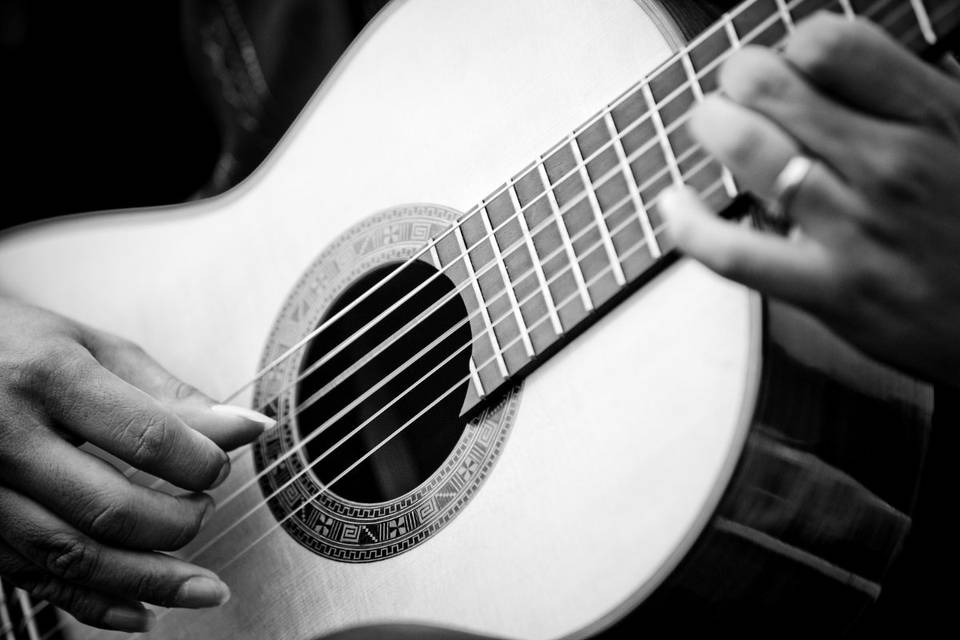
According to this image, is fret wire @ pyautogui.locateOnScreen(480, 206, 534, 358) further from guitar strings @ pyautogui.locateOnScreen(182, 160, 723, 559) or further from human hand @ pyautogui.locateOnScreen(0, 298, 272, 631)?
human hand @ pyautogui.locateOnScreen(0, 298, 272, 631)

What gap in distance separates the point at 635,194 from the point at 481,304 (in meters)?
0.17

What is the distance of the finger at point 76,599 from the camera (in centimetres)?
71

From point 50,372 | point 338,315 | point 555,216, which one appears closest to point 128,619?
point 50,372

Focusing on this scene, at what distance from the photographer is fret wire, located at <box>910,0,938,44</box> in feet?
1.49

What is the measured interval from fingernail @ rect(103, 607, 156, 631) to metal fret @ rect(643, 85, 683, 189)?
2.21 feet

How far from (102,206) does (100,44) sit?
278 mm

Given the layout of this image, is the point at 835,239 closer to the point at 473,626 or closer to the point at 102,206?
the point at 473,626

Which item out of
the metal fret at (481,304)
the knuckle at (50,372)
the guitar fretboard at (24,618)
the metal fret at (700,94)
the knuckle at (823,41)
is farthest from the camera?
the guitar fretboard at (24,618)

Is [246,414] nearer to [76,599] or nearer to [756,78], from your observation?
[76,599]

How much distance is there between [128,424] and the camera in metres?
0.68

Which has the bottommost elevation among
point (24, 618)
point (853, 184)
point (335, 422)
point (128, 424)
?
point (24, 618)

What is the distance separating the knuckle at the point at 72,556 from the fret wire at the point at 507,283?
47cm

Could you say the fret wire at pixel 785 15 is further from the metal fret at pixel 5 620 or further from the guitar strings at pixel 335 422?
the metal fret at pixel 5 620

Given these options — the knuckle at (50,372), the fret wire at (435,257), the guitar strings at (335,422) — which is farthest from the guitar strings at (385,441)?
the knuckle at (50,372)
